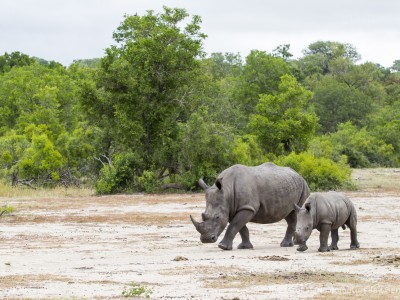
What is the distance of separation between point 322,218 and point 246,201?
1621 mm

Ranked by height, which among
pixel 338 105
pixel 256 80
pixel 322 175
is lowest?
pixel 322 175

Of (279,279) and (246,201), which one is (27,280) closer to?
(279,279)

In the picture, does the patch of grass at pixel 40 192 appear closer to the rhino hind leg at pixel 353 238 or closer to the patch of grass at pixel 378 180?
the patch of grass at pixel 378 180

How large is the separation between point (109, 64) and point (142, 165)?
513 cm

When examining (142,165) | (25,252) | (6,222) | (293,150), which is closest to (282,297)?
(25,252)

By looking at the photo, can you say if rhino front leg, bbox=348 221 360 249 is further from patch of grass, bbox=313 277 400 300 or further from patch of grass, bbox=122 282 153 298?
patch of grass, bbox=122 282 153 298

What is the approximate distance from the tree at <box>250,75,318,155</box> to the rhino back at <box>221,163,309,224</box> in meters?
26.9

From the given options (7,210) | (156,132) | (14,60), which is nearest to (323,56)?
(14,60)

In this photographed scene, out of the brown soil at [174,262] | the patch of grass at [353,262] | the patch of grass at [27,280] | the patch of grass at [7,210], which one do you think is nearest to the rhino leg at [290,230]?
the brown soil at [174,262]

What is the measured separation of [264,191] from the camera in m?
16.7

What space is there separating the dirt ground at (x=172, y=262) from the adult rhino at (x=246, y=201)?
1.58ft

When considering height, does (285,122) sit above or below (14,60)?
below

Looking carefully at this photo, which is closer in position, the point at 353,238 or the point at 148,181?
the point at 353,238

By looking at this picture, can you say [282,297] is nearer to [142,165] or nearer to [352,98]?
[142,165]
